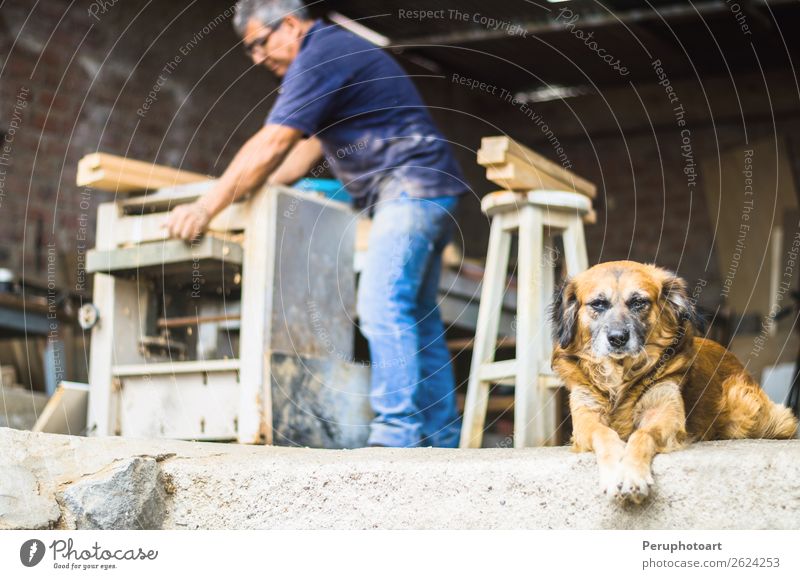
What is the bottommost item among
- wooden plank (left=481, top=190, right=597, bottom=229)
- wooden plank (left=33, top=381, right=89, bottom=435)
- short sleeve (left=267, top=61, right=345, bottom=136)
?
wooden plank (left=33, top=381, right=89, bottom=435)

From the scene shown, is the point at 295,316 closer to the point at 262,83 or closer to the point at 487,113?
the point at 262,83

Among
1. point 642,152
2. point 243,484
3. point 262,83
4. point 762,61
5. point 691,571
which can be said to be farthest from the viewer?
point 642,152

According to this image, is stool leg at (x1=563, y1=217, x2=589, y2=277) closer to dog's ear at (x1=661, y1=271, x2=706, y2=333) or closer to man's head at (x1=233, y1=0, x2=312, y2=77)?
dog's ear at (x1=661, y1=271, x2=706, y2=333)

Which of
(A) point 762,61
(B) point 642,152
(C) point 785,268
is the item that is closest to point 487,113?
(B) point 642,152

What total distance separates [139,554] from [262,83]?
4.88 metres

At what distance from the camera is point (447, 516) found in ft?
9.34

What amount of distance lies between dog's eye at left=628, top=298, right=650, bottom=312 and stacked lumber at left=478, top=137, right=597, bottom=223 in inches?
28.1

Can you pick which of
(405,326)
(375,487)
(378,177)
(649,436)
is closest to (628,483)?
(649,436)

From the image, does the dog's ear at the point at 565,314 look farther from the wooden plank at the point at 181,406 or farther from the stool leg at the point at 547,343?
the wooden plank at the point at 181,406

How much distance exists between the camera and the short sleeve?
12.5ft

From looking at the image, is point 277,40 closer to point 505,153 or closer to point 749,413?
point 505,153

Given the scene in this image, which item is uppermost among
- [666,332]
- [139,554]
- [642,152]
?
[642,152]

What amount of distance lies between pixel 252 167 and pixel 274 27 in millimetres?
698

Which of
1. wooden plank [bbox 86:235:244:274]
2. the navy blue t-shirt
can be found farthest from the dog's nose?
wooden plank [bbox 86:235:244:274]
